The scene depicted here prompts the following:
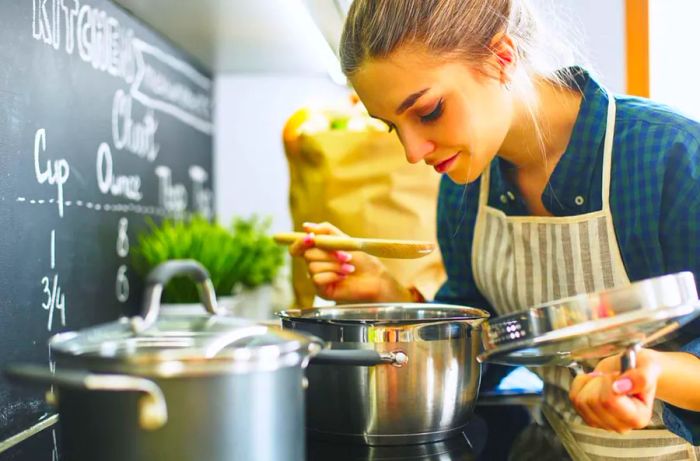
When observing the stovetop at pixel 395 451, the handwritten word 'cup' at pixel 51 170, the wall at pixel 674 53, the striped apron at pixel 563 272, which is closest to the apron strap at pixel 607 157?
the striped apron at pixel 563 272

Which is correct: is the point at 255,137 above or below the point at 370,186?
above

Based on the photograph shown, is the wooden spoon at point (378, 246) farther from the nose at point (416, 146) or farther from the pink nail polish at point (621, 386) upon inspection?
the pink nail polish at point (621, 386)

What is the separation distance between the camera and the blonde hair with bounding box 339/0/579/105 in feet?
2.78

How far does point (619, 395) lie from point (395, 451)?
268 millimetres

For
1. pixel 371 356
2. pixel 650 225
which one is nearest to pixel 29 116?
pixel 371 356

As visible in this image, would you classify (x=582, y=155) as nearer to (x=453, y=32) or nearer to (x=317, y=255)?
(x=453, y=32)

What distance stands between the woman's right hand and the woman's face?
223 millimetres

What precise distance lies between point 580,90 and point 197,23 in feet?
2.65

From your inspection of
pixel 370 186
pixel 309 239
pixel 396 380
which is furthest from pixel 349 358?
pixel 370 186

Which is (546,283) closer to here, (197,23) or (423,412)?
(423,412)

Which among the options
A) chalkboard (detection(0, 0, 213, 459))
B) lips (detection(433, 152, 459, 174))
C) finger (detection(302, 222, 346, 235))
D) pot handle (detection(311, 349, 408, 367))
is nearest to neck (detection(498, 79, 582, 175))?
lips (detection(433, 152, 459, 174))

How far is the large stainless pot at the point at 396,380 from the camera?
2.49 ft

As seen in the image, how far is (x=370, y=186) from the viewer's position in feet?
4.83

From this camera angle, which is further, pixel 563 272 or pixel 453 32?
pixel 563 272
